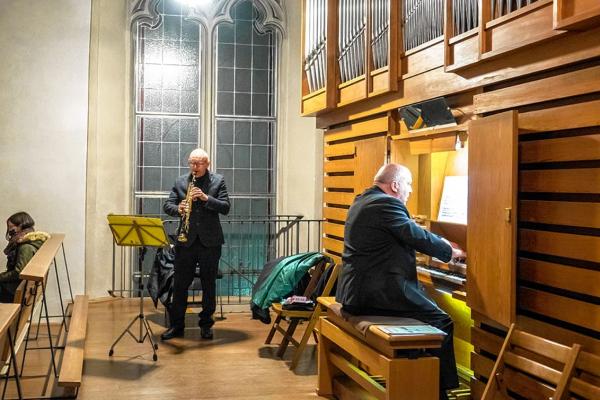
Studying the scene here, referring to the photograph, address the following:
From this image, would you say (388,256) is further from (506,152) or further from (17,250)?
(17,250)

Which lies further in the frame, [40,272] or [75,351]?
[75,351]

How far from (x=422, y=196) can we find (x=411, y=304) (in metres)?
1.36

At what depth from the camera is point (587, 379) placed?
12.0 feet

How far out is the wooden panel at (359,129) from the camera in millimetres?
6168

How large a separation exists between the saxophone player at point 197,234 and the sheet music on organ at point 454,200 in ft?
7.16

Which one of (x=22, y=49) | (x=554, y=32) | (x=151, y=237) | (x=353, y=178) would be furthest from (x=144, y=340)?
(x=554, y=32)

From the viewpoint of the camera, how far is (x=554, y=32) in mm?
3766

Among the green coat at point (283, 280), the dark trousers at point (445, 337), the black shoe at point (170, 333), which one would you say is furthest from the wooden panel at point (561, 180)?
the black shoe at point (170, 333)

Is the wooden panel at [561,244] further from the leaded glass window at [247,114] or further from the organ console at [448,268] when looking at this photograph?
the leaded glass window at [247,114]

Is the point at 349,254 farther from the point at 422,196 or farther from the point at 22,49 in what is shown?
the point at 22,49

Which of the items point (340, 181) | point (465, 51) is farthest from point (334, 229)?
point (465, 51)

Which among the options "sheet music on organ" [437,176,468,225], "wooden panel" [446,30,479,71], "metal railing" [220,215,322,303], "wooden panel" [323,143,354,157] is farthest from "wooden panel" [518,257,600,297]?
"metal railing" [220,215,322,303]

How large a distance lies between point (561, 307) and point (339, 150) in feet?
11.8

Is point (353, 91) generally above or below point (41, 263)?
above
